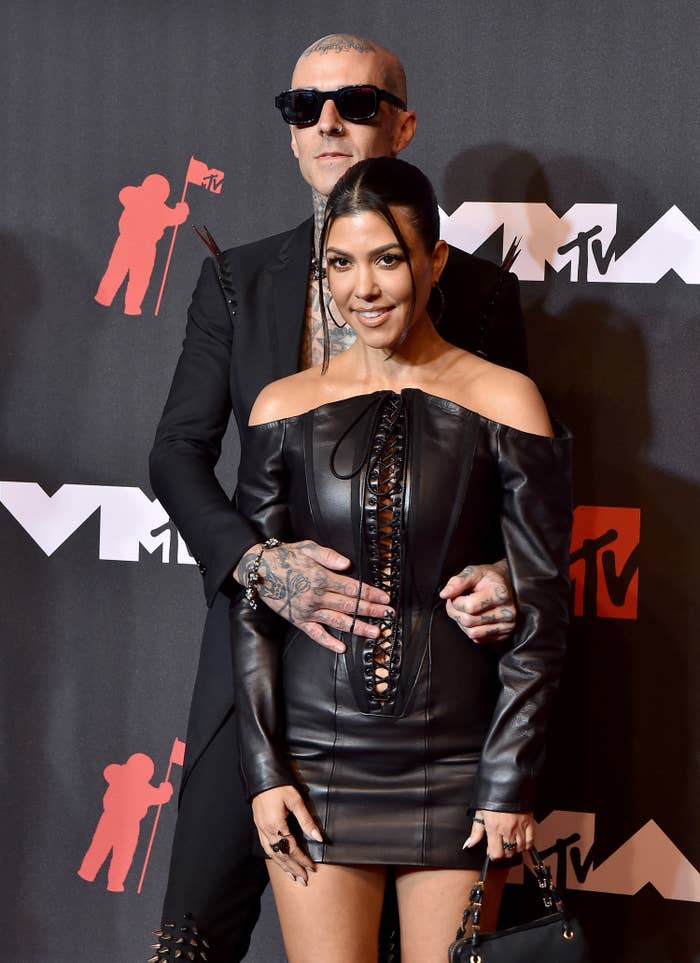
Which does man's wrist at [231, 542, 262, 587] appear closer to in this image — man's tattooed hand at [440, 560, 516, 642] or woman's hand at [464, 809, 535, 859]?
man's tattooed hand at [440, 560, 516, 642]

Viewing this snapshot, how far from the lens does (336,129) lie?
2.31 metres

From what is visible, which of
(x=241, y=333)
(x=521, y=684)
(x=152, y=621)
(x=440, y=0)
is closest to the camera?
(x=521, y=684)

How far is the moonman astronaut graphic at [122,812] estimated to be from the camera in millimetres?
3273

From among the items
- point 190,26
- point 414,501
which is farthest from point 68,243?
point 414,501

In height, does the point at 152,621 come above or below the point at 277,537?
below

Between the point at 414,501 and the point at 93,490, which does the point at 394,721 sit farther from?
the point at 93,490

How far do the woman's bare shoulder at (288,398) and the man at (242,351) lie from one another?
0.78 feet

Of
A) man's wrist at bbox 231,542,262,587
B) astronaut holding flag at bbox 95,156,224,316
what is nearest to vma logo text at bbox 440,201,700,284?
astronaut holding flag at bbox 95,156,224,316

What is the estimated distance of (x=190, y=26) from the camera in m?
3.17

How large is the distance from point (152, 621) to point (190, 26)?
5.45 feet

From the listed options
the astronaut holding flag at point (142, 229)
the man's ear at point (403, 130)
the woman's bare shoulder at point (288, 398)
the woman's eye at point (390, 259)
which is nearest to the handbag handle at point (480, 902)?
the woman's bare shoulder at point (288, 398)

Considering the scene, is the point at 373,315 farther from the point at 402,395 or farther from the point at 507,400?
the point at 507,400

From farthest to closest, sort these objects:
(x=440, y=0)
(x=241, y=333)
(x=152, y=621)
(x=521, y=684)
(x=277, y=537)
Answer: (x=152, y=621), (x=440, y=0), (x=241, y=333), (x=277, y=537), (x=521, y=684)

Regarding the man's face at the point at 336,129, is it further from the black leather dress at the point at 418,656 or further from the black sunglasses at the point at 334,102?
the black leather dress at the point at 418,656
